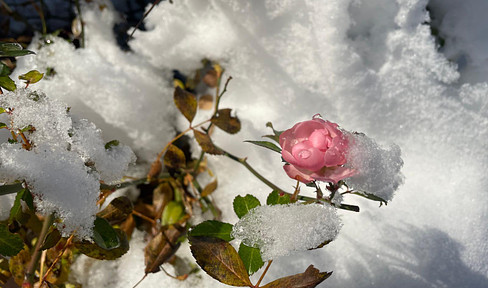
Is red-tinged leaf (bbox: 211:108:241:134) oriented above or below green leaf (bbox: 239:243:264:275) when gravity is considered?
above

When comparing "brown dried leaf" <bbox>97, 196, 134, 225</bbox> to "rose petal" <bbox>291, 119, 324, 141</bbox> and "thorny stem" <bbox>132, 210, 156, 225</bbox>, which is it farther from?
"rose petal" <bbox>291, 119, 324, 141</bbox>

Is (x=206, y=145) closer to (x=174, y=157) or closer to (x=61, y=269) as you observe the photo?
(x=174, y=157)

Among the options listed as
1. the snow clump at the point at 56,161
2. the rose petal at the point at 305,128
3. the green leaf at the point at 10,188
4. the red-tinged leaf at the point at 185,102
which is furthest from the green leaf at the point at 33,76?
the rose petal at the point at 305,128

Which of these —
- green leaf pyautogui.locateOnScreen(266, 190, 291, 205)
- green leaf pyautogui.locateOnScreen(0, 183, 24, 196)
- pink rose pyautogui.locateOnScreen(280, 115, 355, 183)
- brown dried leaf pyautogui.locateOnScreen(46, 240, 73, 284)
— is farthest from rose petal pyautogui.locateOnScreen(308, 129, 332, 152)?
brown dried leaf pyautogui.locateOnScreen(46, 240, 73, 284)

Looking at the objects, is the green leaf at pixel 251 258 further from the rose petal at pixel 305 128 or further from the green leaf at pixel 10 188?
the green leaf at pixel 10 188

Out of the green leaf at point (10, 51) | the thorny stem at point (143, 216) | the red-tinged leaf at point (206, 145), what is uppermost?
the red-tinged leaf at point (206, 145)
